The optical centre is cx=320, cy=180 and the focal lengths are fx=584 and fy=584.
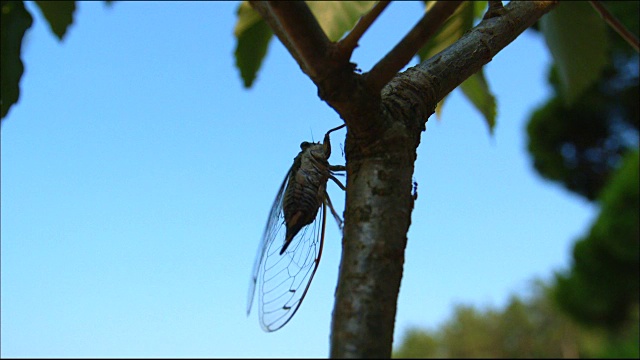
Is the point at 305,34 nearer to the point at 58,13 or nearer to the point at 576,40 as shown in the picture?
the point at 58,13

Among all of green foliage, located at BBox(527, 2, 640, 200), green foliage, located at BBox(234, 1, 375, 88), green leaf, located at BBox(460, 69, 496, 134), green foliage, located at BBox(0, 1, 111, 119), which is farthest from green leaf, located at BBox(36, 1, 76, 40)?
green foliage, located at BBox(527, 2, 640, 200)

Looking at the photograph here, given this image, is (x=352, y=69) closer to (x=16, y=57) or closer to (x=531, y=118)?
(x=16, y=57)

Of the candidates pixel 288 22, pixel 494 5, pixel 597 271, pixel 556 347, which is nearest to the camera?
pixel 288 22

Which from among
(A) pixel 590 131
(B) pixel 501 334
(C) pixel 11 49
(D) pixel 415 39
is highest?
(A) pixel 590 131

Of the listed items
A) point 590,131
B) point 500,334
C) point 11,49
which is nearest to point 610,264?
point 590,131

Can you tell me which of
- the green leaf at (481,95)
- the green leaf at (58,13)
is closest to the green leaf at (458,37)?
the green leaf at (481,95)

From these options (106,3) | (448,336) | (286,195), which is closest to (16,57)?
(106,3)

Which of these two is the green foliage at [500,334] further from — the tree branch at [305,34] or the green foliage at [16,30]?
the tree branch at [305,34]
